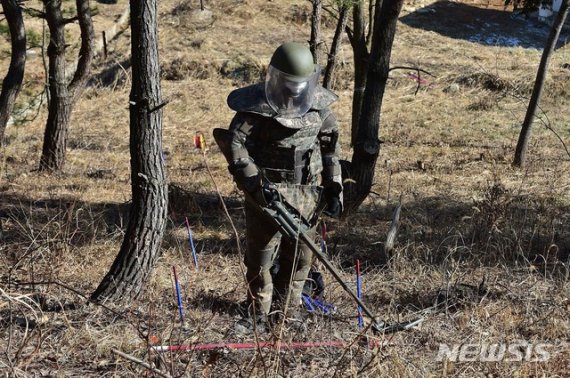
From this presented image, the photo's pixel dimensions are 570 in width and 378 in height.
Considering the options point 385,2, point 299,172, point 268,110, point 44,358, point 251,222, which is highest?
point 385,2

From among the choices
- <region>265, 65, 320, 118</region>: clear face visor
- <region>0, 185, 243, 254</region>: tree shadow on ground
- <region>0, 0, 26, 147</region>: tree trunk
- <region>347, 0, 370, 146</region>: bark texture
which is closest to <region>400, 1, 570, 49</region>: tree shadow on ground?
<region>347, 0, 370, 146</region>: bark texture

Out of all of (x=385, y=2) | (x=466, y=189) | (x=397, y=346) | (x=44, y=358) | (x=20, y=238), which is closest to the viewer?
(x=44, y=358)

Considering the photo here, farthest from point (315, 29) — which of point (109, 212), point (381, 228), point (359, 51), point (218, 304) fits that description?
point (218, 304)

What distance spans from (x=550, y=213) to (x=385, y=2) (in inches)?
108

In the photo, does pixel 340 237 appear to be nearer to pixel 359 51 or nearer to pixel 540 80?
pixel 359 51

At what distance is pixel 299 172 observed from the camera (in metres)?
4.06

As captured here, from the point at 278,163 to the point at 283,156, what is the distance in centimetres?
5

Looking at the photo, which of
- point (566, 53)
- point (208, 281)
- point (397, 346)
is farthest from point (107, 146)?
point (566, 53)

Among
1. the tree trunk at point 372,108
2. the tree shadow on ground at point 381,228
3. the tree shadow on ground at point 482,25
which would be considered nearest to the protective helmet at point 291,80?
the tree shadow on ground at point 381,228

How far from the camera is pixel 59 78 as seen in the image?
8617 mm

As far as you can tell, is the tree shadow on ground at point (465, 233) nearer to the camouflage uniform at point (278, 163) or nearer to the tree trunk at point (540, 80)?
the camouflage uniform at point (278, 163)

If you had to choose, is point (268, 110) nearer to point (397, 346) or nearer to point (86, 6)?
point (397, 346)

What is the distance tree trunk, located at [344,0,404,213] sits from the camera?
615 centimetres

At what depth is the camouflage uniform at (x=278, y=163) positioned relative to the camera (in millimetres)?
3895
